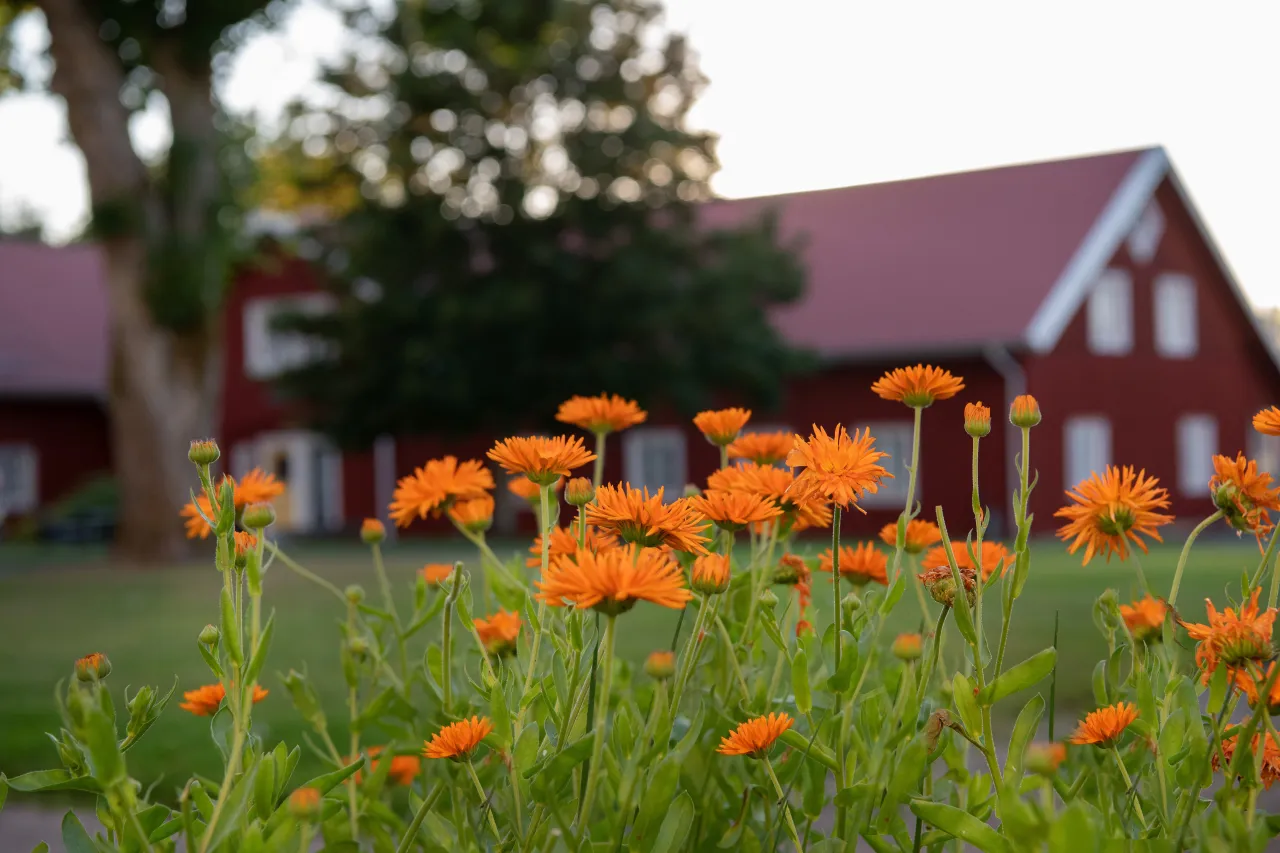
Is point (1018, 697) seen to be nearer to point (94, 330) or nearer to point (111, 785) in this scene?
point (111, 785)

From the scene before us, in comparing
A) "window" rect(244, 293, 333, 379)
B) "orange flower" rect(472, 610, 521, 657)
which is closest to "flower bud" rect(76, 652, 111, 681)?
"orange flower" rect(472, 610, 521, 657)

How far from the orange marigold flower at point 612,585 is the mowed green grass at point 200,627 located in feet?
3.10

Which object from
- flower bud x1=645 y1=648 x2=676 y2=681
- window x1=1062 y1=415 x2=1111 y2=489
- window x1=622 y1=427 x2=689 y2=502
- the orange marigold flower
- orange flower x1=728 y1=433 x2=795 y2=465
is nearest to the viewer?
the orange marigold flower

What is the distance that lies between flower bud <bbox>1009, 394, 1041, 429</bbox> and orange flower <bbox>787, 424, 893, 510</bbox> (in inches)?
6.5

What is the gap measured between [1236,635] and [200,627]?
29.4 feet

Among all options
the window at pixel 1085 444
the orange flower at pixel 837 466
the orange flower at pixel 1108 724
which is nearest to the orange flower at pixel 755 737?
the orange flower at pixel 837 466

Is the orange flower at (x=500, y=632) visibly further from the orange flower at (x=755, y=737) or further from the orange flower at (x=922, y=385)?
the orange flower at (x=922, y=385)

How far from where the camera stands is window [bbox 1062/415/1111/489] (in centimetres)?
1850

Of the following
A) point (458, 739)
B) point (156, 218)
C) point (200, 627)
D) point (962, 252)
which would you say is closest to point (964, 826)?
point (458, 739)

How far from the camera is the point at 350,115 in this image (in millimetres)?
18906

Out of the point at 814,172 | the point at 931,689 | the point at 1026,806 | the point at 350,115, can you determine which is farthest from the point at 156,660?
the point at 350,115

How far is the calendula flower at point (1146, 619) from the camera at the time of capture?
1.73 meters

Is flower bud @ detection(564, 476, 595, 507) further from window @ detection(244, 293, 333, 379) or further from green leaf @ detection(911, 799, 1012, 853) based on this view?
window @ detection(244, 293, 333, 379)

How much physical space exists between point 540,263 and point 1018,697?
11733 mm
